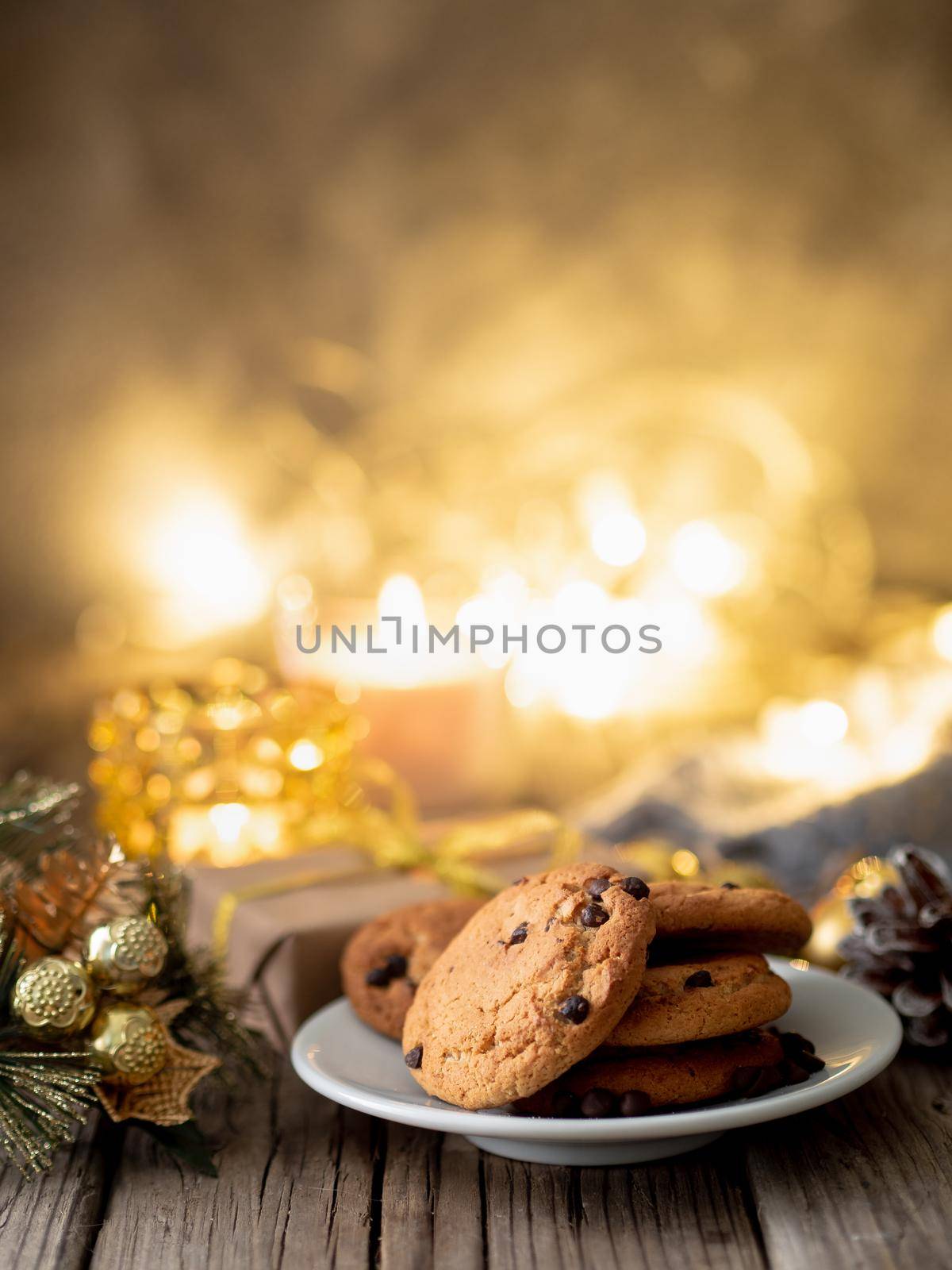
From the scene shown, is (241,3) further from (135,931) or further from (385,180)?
(135,931)

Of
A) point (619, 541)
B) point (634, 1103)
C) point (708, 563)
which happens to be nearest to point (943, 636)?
point (708, 563)

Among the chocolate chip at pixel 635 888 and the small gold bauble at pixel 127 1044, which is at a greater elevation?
the chocolate chip at pixel 635 888

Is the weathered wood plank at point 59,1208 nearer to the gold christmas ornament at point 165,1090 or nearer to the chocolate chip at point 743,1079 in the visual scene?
the gold christmas ornament at point 165,1090

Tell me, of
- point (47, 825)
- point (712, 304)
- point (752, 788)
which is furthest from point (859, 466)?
point (47, 825)

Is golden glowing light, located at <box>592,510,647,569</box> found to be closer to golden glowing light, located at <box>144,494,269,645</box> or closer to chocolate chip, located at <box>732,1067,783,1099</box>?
golden glowing light, located at <box>144,494,269,645</box>

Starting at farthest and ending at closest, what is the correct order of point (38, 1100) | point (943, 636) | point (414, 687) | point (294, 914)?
point (943, 636) < point (414, 687) < point (294, 914) < point (38, 1100)

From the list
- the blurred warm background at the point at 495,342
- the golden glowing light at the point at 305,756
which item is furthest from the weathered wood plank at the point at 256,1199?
the blurred warm background at the point at 495,342

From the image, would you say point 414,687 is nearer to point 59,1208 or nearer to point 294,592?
point 294,592

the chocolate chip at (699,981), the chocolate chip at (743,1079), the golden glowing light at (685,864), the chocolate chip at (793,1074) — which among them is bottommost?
the golden glowing light at (685,864)
